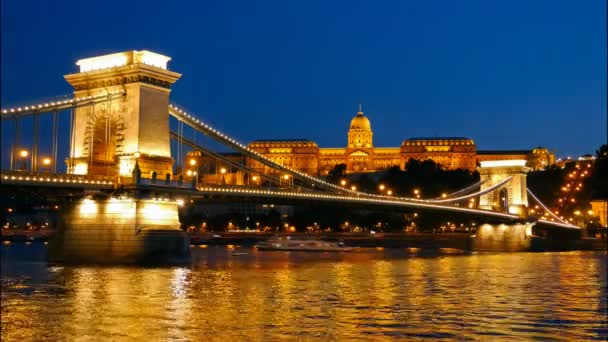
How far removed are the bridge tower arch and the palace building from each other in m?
98.2

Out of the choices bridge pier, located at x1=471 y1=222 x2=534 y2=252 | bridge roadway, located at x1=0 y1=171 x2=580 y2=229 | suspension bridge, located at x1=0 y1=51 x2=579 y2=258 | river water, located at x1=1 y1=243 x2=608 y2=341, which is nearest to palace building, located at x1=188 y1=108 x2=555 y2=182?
bridge pier, located at x1=471 y1=222 x2=534 y2=252

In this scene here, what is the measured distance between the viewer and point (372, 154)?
7613 inches

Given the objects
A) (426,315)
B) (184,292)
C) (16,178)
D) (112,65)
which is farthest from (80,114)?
(426,315)

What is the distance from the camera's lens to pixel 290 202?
4928 cm

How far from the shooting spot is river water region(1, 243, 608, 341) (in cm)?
1888

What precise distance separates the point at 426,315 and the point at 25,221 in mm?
118859

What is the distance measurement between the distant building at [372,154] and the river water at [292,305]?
146278mm

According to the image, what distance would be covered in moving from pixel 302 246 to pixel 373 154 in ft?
404

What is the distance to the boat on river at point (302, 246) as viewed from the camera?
7044 cm

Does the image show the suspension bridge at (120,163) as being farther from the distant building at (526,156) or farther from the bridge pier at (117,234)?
the distant building at (526,156)

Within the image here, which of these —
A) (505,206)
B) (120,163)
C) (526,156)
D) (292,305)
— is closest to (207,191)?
(120,163)

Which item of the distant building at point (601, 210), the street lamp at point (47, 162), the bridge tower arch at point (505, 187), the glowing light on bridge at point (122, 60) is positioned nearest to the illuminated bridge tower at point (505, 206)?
the bridge tower arch at point (505, 187)

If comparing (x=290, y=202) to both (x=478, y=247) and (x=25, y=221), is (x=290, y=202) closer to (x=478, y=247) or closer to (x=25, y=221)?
(x=478, y=247)

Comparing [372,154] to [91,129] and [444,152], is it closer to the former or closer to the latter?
[444,152]
